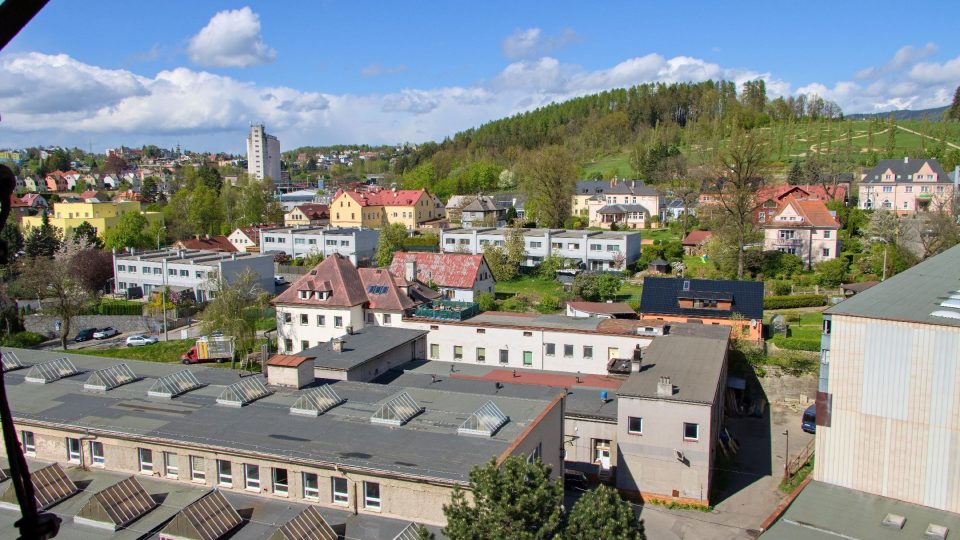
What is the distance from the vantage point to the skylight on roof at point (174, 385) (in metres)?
19.1

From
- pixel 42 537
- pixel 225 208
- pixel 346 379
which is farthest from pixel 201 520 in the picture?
pixel 225 208

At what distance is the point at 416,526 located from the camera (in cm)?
1362

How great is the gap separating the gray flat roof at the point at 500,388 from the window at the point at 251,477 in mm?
6378

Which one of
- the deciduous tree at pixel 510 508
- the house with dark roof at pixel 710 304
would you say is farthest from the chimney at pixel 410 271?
the deciduous tree at pixel 510 508

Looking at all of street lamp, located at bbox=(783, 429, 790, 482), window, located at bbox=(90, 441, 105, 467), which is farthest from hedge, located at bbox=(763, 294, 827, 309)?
window, located at bbox=(90, 441, 105, 467)

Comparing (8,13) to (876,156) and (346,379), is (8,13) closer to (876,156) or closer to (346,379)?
(346,379)

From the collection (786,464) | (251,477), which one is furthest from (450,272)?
(251,477)

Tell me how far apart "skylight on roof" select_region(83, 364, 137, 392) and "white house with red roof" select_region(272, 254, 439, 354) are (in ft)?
38.6

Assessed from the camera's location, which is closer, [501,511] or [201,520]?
[501,511]

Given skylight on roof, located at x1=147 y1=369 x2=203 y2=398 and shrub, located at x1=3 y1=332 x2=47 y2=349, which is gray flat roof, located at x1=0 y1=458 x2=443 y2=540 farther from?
shrub, located at x1=3 y1=332 x2=47 y2=349

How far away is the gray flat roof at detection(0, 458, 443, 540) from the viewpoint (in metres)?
13.8

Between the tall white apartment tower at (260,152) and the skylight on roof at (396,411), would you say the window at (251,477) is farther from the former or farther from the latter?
the tall white apartment tower at (260,152)

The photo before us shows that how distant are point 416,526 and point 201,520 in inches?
163

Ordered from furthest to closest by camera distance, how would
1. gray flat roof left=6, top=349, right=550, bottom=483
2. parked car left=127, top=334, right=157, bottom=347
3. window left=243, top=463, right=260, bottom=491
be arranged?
parked car left=127, top=334, right=157, bottom=347
window left=243, top=463, right=260, bottom=491
gray flat roof left=6, top=349, right=550, bottom=483
